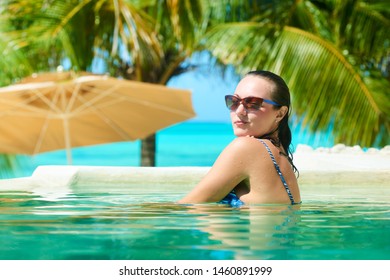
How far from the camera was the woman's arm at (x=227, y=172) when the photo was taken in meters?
3.13

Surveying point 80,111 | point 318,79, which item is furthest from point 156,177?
point 80,111

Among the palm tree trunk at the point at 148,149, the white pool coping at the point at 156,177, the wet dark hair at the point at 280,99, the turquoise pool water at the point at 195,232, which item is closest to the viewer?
the turquoise pool water at the point at 195,232

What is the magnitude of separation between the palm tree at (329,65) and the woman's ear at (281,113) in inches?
292

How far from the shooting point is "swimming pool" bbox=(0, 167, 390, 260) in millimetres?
2414

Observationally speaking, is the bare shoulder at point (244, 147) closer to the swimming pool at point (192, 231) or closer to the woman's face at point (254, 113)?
the woman's face at point (254, 113)

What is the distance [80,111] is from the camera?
37.1 feet

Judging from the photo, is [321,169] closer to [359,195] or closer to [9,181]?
[359,195]

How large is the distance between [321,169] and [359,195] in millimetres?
1124

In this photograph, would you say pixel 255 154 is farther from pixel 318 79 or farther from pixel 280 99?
pixel 318 79

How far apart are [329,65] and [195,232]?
8.42 meters

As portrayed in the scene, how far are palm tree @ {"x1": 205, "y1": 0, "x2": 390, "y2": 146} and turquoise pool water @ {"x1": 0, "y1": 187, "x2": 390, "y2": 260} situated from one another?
6.92 metres

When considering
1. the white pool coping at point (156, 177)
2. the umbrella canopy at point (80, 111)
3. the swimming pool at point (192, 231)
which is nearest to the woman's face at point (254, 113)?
the swimming pool at point (192, 231)

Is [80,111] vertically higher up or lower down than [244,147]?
lower down

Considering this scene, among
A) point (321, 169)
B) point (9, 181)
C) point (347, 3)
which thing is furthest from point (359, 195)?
point (347, 3)
